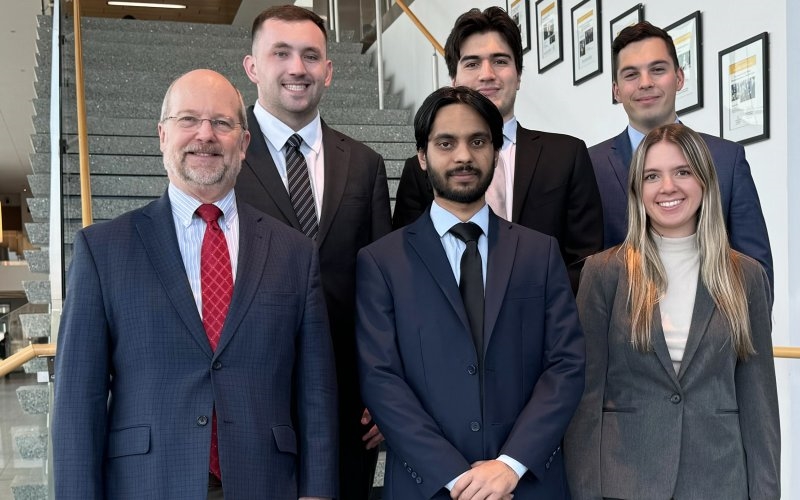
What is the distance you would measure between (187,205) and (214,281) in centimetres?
19

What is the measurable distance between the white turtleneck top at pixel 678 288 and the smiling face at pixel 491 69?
2.01ft

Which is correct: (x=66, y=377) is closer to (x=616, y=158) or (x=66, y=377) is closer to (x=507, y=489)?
(x=507, y=489)

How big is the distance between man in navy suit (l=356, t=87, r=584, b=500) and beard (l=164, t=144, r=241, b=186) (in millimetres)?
395

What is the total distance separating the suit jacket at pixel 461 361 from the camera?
1.86m

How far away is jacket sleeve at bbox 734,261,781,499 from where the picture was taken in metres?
1.97

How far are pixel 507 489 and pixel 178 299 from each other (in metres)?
0.79

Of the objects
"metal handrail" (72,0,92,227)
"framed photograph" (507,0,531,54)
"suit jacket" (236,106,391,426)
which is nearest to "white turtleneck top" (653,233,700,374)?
"suit jacket" (236,106,391,426)

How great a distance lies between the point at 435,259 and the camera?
2.02 m

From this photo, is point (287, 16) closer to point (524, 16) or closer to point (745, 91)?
point (745, 91)

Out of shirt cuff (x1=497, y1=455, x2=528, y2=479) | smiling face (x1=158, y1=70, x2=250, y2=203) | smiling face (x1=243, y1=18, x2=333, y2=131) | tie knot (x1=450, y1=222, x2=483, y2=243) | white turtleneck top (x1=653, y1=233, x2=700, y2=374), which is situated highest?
smiling face (x1=243, y1=18, x2=333, y2=131)

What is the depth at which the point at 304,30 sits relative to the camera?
2338 mm

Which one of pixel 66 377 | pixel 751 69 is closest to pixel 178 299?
pixel 66 377

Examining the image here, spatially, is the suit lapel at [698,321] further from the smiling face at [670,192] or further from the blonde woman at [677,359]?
the smiling face at [670,192]

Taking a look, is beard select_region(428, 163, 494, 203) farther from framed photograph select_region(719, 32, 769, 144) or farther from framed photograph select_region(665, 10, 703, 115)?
framed photograph select_region(665, 10, 703, 115)
